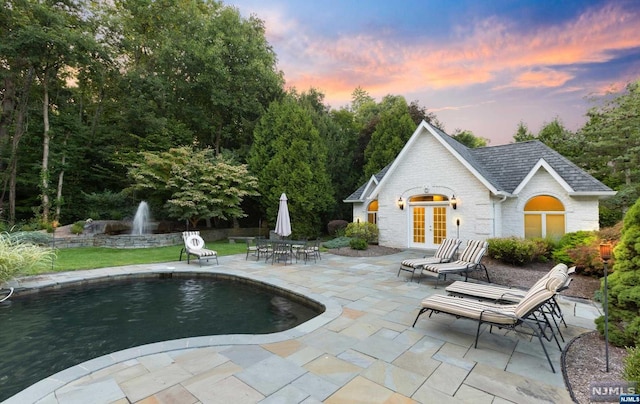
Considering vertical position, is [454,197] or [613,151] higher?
[613,151]

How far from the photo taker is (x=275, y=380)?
3.05m

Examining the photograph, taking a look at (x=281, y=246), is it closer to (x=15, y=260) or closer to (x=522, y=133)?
(x=15, y=260)

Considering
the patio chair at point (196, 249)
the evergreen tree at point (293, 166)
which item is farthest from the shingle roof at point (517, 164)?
the patio chair at point (196, 249)

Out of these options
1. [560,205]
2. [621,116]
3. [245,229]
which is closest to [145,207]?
[245,229]

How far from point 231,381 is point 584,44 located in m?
16.1

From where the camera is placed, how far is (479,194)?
38.9 feet

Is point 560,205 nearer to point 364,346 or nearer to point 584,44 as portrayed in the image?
point 584,44

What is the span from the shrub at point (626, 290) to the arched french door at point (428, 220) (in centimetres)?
886

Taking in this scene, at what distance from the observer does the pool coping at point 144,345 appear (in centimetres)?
300

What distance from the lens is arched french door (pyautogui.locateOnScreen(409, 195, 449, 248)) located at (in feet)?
42.8

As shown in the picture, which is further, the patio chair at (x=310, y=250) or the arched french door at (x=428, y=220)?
the arched french door at (x=428, y=220)

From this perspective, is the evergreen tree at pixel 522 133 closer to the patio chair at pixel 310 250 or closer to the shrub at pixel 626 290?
the patio chair at pixel 310 250

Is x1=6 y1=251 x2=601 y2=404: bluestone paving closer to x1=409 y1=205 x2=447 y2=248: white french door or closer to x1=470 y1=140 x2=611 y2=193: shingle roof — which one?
x1=409 y1=205 x2=447 y2=248: white french door

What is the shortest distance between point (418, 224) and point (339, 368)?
37.4 ft
